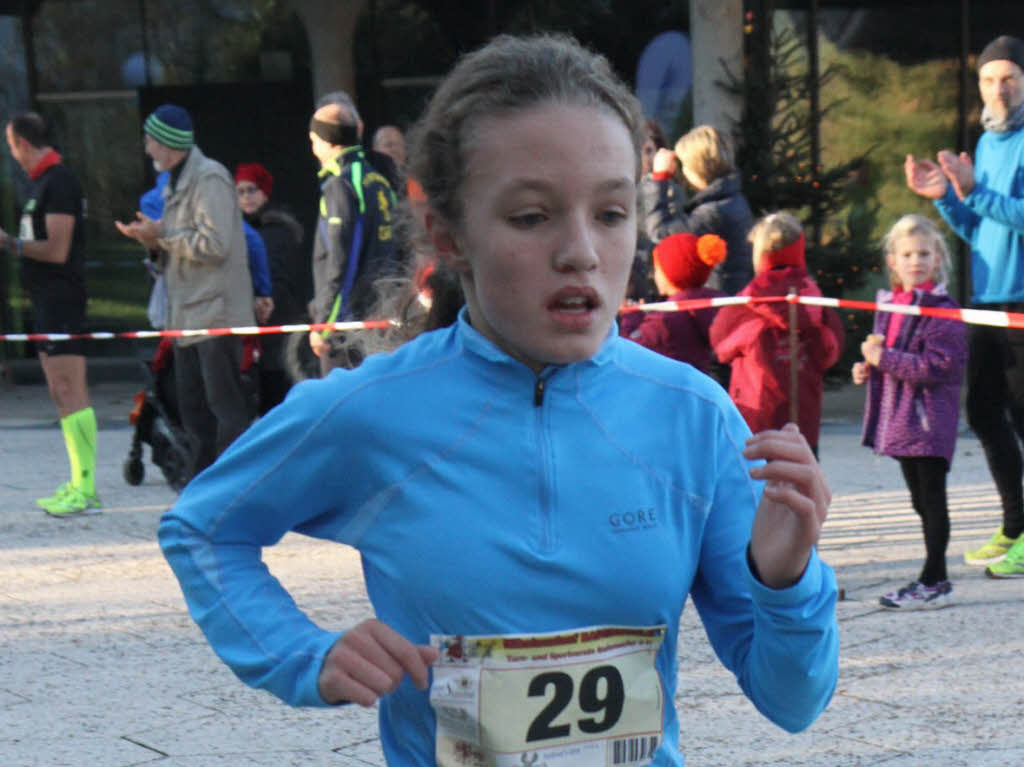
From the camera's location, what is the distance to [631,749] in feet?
6.29

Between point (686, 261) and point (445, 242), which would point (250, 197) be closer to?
point (686, 261)

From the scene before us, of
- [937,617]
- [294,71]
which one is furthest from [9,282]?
[937,617]

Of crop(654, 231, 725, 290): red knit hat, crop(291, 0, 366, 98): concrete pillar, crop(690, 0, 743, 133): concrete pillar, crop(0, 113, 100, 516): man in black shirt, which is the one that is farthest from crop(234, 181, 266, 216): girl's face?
crop(291, 0, 366, 98): concrete pillar

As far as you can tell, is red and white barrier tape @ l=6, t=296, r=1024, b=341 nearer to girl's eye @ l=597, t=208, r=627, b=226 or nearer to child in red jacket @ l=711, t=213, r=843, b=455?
child in red jacket @ l=711, t=213, r=843, b=455

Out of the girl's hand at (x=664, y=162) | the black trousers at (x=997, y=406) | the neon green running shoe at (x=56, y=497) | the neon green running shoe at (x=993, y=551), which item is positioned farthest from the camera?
the girl's hand at (x=664, y=162)

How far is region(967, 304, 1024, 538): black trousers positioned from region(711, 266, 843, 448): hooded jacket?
0.57 metres

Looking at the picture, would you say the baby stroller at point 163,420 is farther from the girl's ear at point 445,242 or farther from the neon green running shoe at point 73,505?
the girl's ear at point 445,242

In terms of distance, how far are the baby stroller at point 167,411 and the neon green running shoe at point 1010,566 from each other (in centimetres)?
418

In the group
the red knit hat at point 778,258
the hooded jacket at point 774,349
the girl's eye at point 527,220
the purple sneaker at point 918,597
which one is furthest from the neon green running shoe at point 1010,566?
the girl's eye at point 527,220

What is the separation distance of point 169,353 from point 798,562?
23.9 ft

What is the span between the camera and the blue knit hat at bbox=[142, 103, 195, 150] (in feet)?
25.5

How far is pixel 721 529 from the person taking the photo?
6.39ft

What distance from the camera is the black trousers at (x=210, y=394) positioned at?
8.03 m

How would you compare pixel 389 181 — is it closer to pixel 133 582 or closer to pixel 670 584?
pixel 133 582
